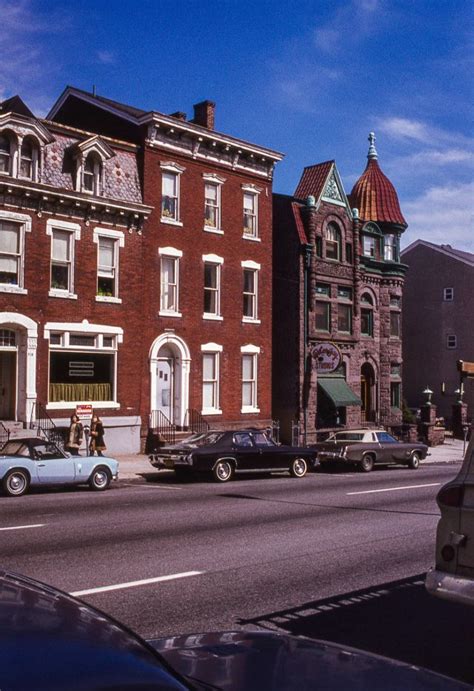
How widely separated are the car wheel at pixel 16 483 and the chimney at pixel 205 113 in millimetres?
20676

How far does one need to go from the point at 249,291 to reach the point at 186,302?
161 inches

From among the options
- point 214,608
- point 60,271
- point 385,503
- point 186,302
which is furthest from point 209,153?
point 214,608

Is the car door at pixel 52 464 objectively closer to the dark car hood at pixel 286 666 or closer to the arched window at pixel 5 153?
the arched window at pixel 5 153

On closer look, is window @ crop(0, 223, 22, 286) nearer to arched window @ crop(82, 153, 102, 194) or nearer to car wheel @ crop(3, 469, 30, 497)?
arched window @ crop(82, 153, 102, 194)

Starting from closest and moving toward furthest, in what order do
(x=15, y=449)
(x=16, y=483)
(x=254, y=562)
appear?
(x=254, y=562)
(x=16, y=483)
(x=15, y=449)

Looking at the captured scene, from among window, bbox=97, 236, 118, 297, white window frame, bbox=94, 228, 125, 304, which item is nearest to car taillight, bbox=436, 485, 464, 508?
white window frame, bbox=94, 228, 125, 304

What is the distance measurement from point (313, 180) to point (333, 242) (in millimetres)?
3286

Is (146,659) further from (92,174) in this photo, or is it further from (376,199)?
(376,199)

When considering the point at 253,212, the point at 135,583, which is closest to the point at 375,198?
the point at 253,212

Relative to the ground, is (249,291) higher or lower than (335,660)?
higher

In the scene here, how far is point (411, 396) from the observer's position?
54281mm

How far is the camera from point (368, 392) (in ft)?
133

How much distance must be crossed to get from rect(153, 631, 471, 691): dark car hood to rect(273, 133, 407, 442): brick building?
30835 mm

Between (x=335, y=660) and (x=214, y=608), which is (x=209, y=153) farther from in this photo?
(x=335, y=660)
